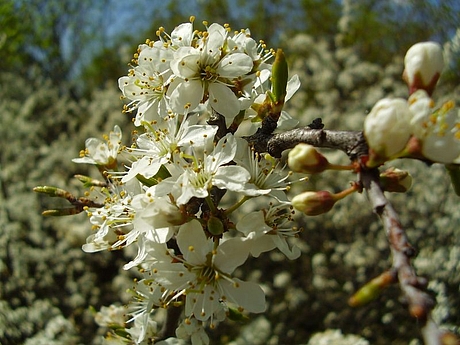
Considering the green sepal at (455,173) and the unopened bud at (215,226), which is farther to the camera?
the unopened bud at (215,226)

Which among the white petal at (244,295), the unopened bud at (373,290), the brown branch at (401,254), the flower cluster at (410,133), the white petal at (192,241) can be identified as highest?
the flower cluster at (410,133)

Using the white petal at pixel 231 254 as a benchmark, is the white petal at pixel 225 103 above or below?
above

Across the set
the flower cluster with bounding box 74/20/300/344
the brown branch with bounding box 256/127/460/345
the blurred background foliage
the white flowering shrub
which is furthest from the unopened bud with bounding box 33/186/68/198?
the blurred background foliage

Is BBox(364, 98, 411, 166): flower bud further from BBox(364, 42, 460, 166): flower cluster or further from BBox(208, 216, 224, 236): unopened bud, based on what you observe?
BBox(208, 216, 224, 236): unopened bud

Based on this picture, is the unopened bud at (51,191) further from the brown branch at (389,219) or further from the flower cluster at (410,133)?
the flower cluster at (410,133)

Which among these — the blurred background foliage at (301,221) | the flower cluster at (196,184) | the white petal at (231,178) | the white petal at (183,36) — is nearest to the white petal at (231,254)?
the flower cluster at (196,184)

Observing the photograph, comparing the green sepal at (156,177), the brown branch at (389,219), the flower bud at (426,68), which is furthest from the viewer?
the green sepal at (156,177)

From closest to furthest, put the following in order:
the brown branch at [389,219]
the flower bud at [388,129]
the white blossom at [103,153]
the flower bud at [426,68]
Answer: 1. the brown branch at [389,219]
2. the flower bud at [388,129]
3. the flower bud at [426,68]
4. the white blossom at [103,153]
